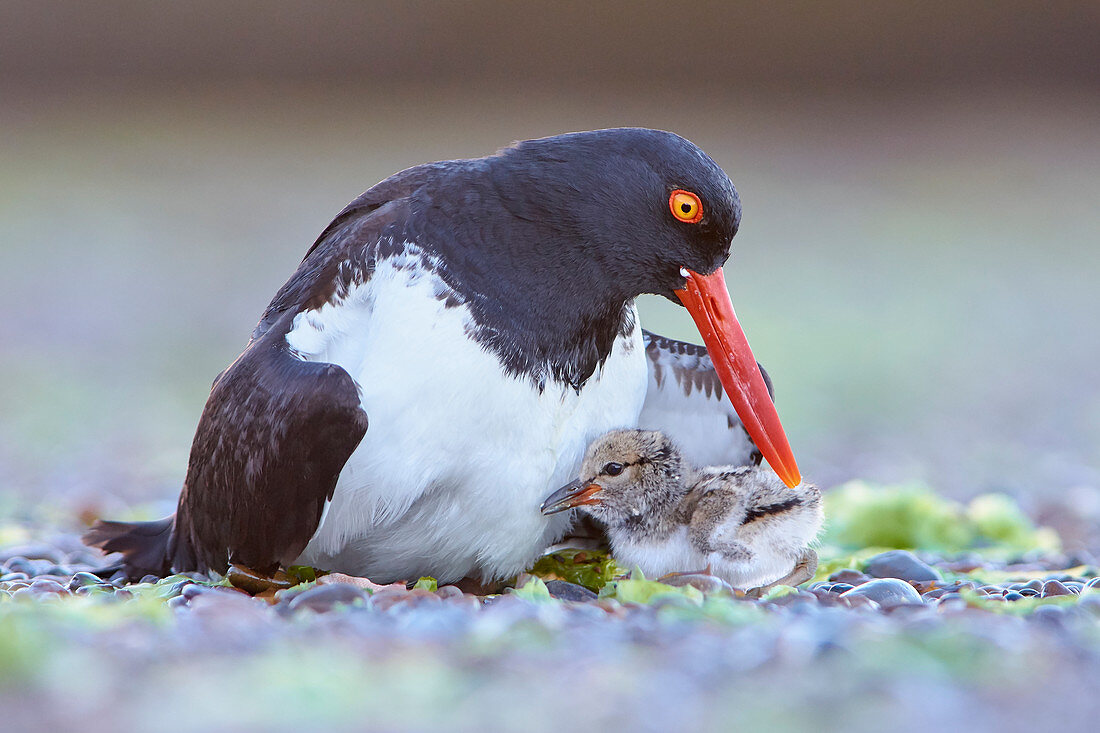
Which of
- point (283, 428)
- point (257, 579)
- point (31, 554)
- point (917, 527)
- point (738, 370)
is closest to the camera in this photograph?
point (283, 428)

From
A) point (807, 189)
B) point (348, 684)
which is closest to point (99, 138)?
point (807, 189)

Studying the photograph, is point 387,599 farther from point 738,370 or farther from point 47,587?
point 738,370

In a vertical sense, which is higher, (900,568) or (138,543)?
(900,568)

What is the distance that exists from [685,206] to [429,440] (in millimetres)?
1266

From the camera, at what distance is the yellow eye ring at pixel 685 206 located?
4.57m

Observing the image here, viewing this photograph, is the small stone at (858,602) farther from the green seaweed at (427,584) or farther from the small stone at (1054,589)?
the green seaweed at (427,584)

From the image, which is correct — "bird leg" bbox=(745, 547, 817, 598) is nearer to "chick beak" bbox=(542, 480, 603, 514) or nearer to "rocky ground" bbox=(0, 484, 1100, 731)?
"rocky ground" bbox=(0, 484, 1100, 731)

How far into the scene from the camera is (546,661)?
2.85m

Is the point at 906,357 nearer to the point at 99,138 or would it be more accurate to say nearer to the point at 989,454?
the point at 989,454

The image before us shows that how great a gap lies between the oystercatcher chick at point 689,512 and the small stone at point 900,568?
0.45m

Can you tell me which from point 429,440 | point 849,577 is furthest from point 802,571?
point 429,440

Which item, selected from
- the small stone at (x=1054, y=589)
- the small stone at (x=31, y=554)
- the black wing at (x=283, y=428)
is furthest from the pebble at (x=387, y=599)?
the small stone at (x=31, y=554)

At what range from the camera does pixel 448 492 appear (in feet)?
14.3

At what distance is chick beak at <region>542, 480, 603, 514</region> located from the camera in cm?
457
